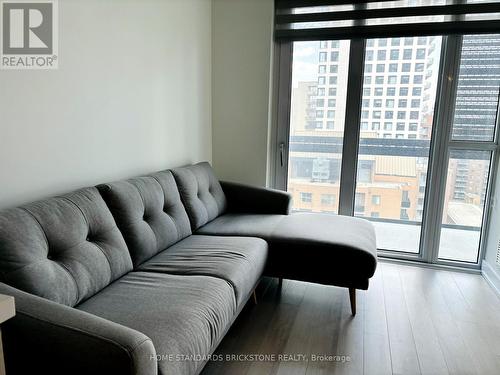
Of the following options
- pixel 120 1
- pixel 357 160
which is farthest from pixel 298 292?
pixel 120 1

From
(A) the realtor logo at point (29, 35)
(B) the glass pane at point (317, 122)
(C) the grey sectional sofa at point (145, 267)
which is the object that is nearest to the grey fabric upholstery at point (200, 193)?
(C) the grey sectional sofa at point (145, 267)

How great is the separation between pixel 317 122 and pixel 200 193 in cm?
127

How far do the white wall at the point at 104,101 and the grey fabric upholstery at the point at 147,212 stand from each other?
0.22 metres

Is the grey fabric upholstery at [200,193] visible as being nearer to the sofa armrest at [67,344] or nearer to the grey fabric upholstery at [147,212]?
the grey fabric upholstery at [147,212]

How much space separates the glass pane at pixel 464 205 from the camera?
2.89 metres

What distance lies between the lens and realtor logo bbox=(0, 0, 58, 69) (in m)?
1.49

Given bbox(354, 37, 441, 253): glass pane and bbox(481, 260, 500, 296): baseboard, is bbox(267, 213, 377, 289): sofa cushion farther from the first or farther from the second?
bbox(481, 260, 500, 296): baseboard

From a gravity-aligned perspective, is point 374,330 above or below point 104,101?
below

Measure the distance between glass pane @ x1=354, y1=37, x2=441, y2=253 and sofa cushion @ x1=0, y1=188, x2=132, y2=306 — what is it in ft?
7.23

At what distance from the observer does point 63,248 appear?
1.44m

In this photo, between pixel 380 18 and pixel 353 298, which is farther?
pixel 380 18

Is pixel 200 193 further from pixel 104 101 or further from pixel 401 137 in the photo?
pixel 401 137

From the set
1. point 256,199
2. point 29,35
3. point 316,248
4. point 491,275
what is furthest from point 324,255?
point 29,35

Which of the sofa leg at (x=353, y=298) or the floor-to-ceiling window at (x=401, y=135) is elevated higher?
the floor-to-ceiling window at (x=401, y=135)
